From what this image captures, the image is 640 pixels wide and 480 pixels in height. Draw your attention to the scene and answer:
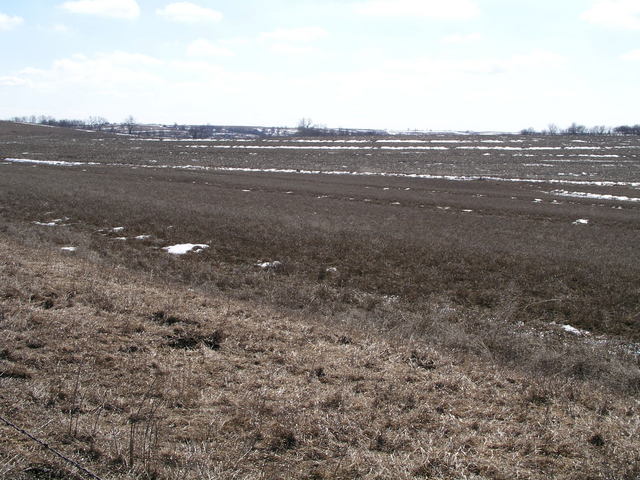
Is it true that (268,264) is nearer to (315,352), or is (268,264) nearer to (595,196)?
(315,352)

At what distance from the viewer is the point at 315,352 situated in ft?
23.1

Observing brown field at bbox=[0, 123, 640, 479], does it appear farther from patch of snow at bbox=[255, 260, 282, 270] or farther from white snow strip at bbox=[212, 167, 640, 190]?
white snow strip at bbox=[212, 167, 640, 190]

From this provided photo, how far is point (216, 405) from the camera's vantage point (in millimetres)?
5160

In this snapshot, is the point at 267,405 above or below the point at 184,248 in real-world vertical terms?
above

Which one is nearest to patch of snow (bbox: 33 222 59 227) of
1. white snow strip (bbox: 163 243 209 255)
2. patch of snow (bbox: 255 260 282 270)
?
white snow strip (bbox: 163 243 209 255)

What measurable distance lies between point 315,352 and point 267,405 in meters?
1.93

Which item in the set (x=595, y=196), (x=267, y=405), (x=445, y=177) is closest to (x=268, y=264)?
(x=267, y=405)

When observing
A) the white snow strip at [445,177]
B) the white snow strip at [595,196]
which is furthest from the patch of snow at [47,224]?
the white snow strip at [445,177]

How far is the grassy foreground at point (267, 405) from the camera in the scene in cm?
418

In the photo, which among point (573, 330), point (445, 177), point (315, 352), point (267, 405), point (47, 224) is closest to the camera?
point (267, 405)

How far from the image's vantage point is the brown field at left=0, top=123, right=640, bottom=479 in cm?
436

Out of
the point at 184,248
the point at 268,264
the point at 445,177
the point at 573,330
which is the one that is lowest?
the point at 573,330

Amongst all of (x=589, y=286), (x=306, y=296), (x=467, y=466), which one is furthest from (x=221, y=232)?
(x=467, y=466)

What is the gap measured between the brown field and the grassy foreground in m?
0.03
